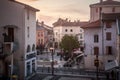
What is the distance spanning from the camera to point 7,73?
37.4 m

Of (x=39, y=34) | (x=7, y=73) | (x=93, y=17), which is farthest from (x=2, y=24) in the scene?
(x=39, y=34)

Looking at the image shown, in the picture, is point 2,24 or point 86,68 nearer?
point 2,24

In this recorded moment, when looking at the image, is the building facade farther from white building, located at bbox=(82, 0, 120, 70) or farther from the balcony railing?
the balcony railing

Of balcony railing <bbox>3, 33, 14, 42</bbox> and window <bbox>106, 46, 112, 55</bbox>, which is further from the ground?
balcony railing <bbox>3, 33, 14, 42</bbox>

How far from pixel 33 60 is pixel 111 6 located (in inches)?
981

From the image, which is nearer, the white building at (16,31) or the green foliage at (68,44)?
the white building at (16,31)

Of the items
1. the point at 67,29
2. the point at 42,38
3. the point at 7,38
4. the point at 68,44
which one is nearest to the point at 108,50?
the point at 7,38

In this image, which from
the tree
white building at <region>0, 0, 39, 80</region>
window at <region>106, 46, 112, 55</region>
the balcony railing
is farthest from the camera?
the tree

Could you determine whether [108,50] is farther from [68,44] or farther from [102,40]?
[68,44]

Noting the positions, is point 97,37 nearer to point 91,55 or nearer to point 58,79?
point 91,55

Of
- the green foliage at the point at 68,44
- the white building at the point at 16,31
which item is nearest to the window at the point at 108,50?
the white building at the point at 16,31

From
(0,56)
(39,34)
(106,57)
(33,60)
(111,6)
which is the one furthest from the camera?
(39,34)

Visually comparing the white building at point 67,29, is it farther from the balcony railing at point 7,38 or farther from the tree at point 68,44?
the balcony railing at point 7,38

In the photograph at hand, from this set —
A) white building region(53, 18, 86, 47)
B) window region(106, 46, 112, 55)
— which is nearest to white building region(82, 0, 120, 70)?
window region(106, 46, 112, 55)
